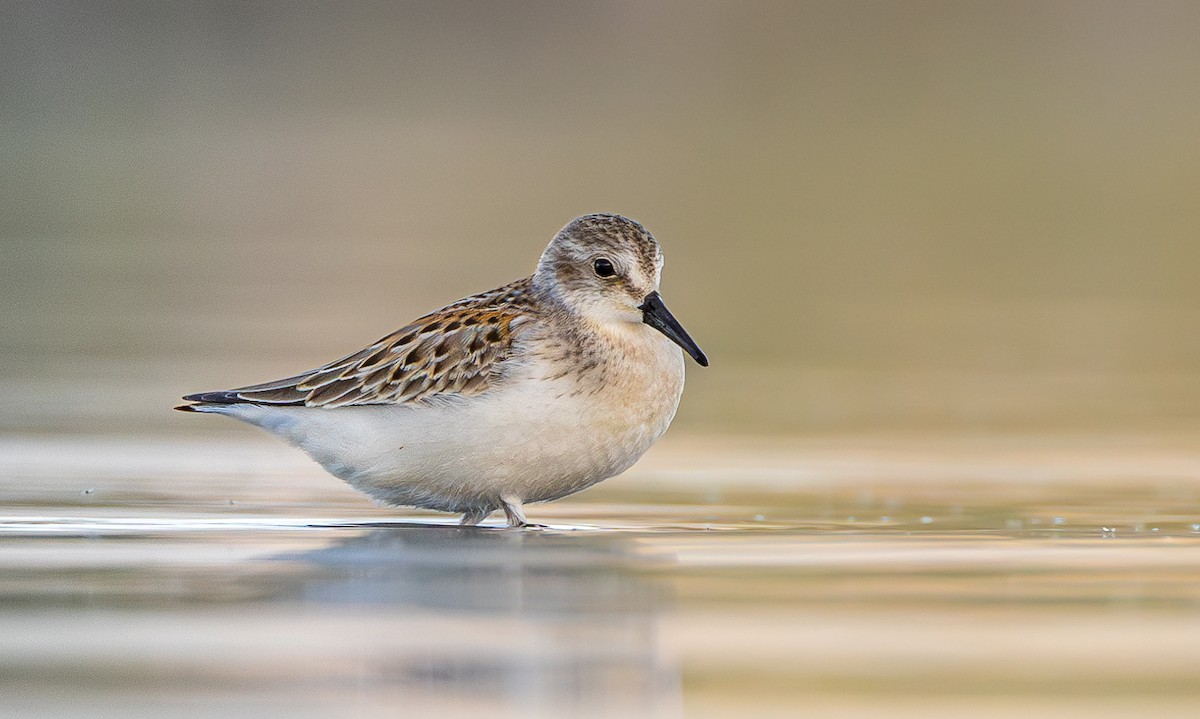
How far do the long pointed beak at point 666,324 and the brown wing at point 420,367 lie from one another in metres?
0.49

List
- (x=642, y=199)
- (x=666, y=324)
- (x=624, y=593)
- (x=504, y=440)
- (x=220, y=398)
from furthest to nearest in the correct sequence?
(x=642, y=199), (x=220, y=398), (x=666, y=324), (x=504, y=440), (x=624, y=593)

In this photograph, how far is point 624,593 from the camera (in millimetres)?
6840

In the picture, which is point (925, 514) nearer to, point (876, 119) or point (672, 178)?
point (672, 178)

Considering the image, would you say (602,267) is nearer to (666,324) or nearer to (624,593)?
(666,324)

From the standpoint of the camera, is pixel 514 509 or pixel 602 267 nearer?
pixel 514 509

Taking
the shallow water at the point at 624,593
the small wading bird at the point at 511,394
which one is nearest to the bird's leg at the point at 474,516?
the small wading bird at the point at 511,394

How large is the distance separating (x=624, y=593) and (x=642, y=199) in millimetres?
18114

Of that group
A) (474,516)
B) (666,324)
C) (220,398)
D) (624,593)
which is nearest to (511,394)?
(474,516)

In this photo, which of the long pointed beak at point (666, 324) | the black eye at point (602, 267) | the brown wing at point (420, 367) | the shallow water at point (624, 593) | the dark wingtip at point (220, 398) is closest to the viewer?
the shallow water at point (624, 593)

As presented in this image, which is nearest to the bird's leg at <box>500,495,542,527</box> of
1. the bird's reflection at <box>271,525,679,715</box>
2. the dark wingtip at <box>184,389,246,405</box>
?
the bird's reflection at <box>271,525,679,715</box>

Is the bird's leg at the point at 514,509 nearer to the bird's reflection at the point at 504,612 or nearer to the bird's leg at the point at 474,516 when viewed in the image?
the bird's reflection at the point at 504,612

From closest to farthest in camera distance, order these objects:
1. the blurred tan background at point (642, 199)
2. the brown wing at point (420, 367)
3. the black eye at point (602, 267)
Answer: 1. the brown wing at point (420, 367)
2. the black eye at point (602, 267)
3. the blurred tan background at point (642, 199)

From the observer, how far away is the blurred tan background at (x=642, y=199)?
1352cm

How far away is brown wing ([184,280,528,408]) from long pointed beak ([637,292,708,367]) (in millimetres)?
489
